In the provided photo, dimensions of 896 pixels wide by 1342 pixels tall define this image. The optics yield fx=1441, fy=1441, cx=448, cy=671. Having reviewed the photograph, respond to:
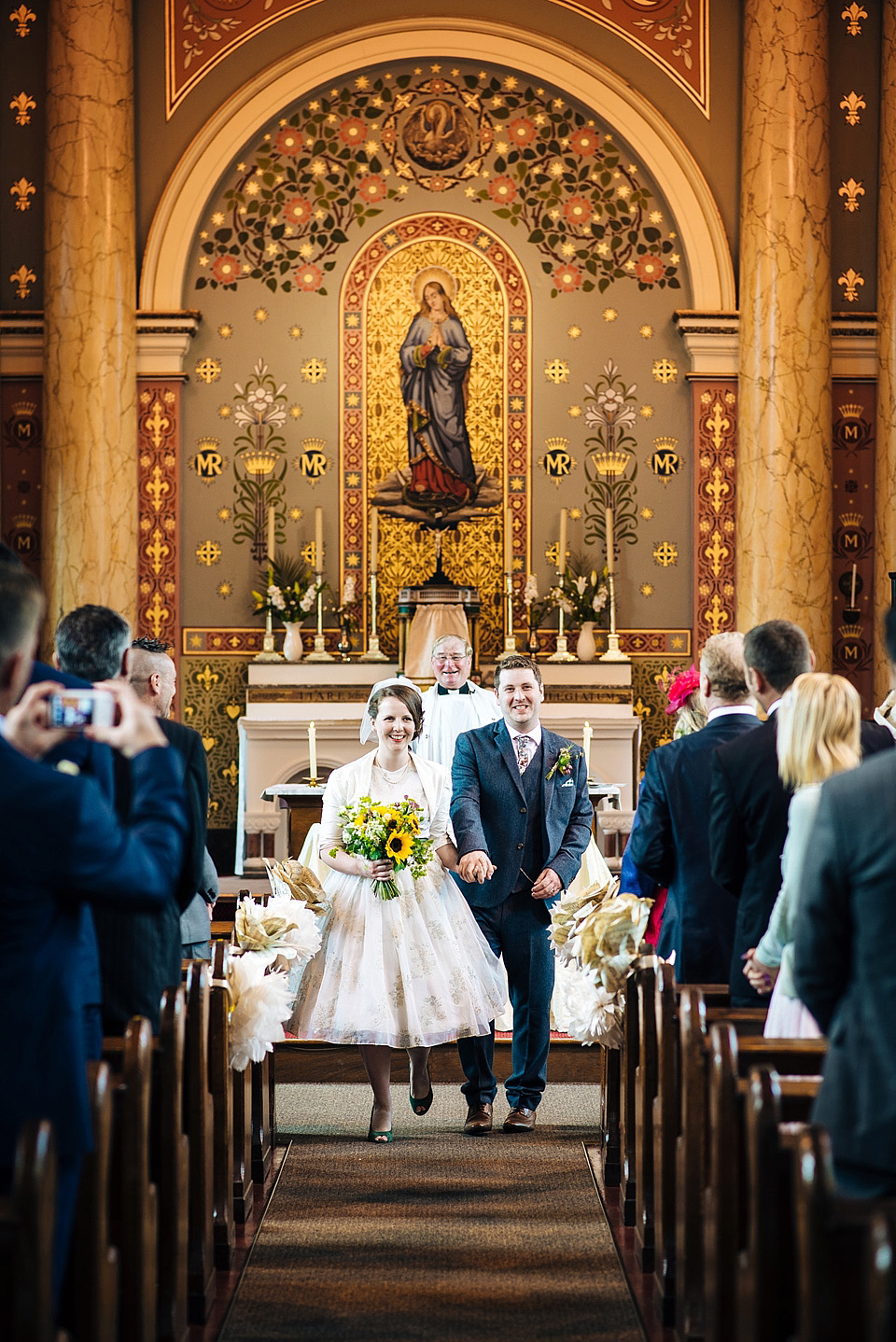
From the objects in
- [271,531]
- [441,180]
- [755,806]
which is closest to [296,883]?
[755,806]

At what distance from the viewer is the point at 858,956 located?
7.76 feet

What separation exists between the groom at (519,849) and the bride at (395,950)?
0.09m

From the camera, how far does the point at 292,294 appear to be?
1095 cm

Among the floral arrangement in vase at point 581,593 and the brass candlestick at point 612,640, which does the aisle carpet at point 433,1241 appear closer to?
the brass candlestick at point 612,640

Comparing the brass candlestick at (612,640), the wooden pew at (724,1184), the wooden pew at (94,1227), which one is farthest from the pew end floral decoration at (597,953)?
the brass candlestick at (612,640)

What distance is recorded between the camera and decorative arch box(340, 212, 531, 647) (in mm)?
10984

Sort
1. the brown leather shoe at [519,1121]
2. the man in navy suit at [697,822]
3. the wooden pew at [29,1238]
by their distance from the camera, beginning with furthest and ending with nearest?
the brown leather shoe at [519,1121] < the man in navy suit at [697,822] < the wooden pew at [29,1238]

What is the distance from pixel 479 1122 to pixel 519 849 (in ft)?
3.28

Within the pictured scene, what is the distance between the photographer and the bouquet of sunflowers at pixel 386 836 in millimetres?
5125

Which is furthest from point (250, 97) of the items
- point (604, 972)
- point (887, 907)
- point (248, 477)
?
point (887, 907)

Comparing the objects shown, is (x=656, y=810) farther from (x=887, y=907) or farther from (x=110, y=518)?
(x=110, y=518)

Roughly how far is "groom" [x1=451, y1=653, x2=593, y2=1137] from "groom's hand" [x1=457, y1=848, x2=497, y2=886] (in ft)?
0.09

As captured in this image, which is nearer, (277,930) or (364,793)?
(277,930)

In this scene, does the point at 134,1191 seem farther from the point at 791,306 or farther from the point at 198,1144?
the point at 791,306
